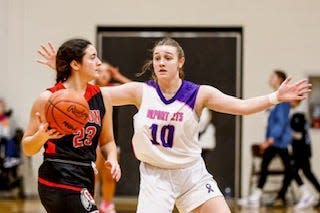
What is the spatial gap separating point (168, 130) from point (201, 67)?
7.22m

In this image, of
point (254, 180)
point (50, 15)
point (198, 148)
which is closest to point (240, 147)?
point (254, 180)

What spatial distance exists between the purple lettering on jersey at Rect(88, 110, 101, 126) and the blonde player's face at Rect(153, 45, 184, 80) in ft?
2.27

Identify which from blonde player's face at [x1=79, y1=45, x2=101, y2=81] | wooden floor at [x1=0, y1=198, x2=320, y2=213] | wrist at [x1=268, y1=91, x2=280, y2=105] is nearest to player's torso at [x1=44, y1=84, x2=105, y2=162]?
blonde player's face at [x1=79, y1=45, x2=101, y2=81]

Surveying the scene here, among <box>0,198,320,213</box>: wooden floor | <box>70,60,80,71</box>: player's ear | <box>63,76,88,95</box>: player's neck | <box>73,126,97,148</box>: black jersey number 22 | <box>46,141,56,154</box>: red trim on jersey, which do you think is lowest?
<box>0,198,320,213</box>: wooden floor

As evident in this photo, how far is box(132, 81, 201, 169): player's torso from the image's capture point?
4.47m

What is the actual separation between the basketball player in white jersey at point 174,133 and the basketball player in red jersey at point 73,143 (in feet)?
1.36

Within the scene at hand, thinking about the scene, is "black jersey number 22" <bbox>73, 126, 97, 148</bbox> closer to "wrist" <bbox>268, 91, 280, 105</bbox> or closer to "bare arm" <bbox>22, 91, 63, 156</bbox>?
"bare arm" <bbox>22, 91, 63, 156</bbox>

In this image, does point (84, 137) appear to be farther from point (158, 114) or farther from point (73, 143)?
point (158, 114)

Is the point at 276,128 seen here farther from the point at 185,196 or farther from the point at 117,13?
the point at 185,196

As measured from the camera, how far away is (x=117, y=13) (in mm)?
11672

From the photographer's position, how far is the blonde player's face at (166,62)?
455cm

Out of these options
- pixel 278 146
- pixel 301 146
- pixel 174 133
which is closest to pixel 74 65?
pixel 174 133

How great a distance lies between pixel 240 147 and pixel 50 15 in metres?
4.09

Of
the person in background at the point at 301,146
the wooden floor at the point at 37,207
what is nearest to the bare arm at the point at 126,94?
the wooden floor at the point at 37,207
